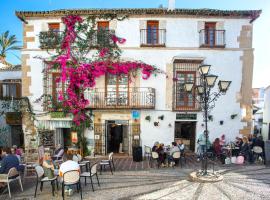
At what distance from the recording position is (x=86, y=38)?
13.1m

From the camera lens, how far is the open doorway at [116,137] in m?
13.8

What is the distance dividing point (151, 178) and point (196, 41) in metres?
8.26

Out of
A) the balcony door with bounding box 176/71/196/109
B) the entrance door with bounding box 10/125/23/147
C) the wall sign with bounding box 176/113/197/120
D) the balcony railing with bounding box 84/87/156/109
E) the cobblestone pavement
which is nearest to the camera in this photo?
the cobblestone pavement

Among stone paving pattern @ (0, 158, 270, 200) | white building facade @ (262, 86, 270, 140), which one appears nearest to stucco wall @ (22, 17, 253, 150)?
stone paving pattern @ (0, 158, 270, 200)

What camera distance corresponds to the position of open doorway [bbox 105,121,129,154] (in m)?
13.8

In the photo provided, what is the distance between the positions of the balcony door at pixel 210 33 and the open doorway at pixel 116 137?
270 inches

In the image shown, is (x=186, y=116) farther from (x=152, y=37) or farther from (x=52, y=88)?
(x=52, y=88)

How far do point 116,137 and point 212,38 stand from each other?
8.29 m

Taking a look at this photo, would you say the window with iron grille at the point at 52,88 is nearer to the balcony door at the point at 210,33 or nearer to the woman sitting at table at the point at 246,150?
the balcony door at the point at 210,33

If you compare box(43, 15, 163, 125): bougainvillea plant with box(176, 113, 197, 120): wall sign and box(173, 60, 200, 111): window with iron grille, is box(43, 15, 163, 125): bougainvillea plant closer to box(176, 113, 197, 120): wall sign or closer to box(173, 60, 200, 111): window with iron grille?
box(173, 60, 200, 111): window with iron grille

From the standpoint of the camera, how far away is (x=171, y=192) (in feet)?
23.9

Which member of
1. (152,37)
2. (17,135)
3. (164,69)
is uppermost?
(152,37)

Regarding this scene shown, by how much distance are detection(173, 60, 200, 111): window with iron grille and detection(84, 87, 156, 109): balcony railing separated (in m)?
1.50

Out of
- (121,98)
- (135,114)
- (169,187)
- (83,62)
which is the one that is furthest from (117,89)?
(169,187)
